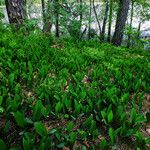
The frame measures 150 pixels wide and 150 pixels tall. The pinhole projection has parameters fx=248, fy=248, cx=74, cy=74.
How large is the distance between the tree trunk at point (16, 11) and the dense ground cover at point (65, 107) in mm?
2732

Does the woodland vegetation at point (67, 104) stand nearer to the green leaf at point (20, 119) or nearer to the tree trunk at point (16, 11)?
the green leaf at point (20, 119)

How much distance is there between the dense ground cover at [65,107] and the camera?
9.57 feet

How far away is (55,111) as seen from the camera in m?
3.35

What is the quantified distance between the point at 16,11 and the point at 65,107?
5.53m

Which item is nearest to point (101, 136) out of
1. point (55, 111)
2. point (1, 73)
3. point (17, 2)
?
point (55, 111)

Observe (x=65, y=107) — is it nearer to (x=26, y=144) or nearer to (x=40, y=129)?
(x=40, y=129)

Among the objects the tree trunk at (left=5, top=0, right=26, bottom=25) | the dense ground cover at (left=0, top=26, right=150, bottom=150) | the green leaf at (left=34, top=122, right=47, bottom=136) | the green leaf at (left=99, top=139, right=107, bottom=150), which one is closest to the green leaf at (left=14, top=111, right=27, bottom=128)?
the dense ground cover at (left=0, top=26, right=150, bottom=150)

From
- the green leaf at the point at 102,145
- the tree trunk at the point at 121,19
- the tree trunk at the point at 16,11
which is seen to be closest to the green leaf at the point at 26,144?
the green leaf at the point at 102,145

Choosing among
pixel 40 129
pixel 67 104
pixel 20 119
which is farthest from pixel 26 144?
pixel 67 104

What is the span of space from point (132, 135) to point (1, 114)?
1.75 m

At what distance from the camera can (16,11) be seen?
8.10 meters

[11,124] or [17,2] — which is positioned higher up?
[17,2]

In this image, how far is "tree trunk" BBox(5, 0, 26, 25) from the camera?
26.3ft

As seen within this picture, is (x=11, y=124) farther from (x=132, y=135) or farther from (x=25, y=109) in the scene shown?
(x=132, y=135)
